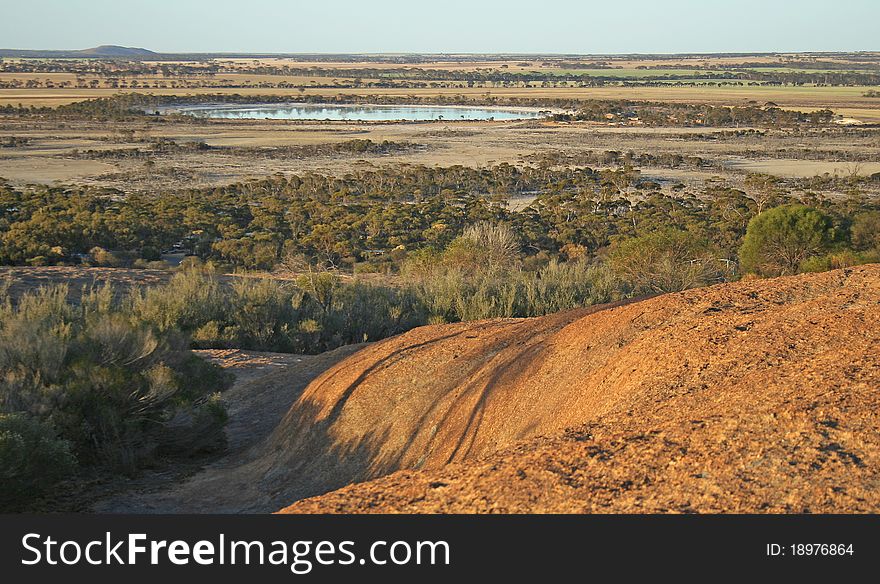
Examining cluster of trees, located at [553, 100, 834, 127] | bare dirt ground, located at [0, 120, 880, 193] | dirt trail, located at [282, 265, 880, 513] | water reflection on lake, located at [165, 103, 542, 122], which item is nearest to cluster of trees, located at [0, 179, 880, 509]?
dirt trail, located at [282, 265, 880, 513]

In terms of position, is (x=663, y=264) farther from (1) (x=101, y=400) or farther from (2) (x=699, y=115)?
(2) (x=699, y=115)

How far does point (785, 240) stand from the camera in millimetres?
23016

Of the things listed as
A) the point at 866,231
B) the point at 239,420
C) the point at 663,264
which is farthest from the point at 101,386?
the point at 866,231

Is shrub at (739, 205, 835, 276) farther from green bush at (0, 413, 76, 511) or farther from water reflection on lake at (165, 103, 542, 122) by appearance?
water reflection on lake at (165, 103, 542, 122)

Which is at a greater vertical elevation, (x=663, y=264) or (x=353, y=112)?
(x=353, y=112)

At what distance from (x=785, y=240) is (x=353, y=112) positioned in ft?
286

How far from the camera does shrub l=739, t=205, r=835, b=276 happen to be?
901 inches

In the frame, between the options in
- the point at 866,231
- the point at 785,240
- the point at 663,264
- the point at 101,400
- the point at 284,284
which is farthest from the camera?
the point at 866,231

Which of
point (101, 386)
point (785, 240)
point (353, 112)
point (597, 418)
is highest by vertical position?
point (353, 112)

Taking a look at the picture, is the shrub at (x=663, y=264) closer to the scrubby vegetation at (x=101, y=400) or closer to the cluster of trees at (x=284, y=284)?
the cluster of trees at (x=284, y=284)

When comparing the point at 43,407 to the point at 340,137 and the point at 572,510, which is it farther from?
the point at 340,137

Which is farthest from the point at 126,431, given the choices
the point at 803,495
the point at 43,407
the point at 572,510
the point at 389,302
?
the point at 389,302

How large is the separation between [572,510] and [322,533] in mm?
1214

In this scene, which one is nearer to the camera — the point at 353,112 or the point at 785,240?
the point at 785,240
